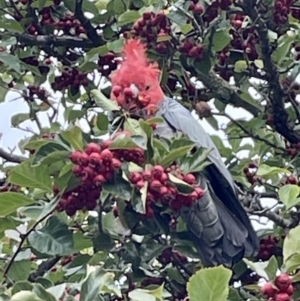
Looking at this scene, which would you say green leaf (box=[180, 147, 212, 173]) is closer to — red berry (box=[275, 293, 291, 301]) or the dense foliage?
the dense foliage

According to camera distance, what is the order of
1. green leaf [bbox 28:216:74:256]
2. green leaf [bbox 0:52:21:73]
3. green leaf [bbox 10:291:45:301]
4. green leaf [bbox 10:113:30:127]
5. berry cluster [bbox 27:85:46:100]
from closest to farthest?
1. green leaf [bbox 10:291:45:301]
2. green leaf [bbox 28:216:74:256]
3. green leaf [bbox 0:52:21:73]
4. berry cluster [bbox 27:85:46:100]
5. green leaf [bbox 10:113:30:127]

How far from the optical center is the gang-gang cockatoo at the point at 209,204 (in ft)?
7.81

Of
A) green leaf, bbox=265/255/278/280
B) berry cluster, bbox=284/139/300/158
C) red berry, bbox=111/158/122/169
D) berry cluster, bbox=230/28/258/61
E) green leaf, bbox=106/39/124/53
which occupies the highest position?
green leaf, bbox=106/39/124/53

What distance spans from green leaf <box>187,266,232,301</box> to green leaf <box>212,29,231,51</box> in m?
1.15

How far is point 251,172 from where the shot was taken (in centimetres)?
279

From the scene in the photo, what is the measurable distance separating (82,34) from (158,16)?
1.56ft

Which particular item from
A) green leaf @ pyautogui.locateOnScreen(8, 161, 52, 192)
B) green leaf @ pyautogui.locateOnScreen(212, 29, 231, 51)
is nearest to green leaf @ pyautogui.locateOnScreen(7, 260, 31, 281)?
green leaf @ pyautogui.locateOnScreen(8, 161, 52, 192)

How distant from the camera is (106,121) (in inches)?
98.3

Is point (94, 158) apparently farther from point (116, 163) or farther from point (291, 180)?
point (291, 180)

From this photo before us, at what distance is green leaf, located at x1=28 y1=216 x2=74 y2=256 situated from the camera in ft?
6.91

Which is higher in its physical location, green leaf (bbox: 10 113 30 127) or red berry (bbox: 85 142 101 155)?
red berry (bbox: 85 142 101 155)

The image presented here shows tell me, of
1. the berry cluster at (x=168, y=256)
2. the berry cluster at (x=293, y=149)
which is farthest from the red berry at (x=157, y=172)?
the berry cluster at (x=293, y=149)

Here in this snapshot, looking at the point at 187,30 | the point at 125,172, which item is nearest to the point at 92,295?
the point at 125,172

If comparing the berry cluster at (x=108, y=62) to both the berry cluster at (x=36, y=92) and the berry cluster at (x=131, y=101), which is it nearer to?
the berry cluster at (x=36, y=92)
